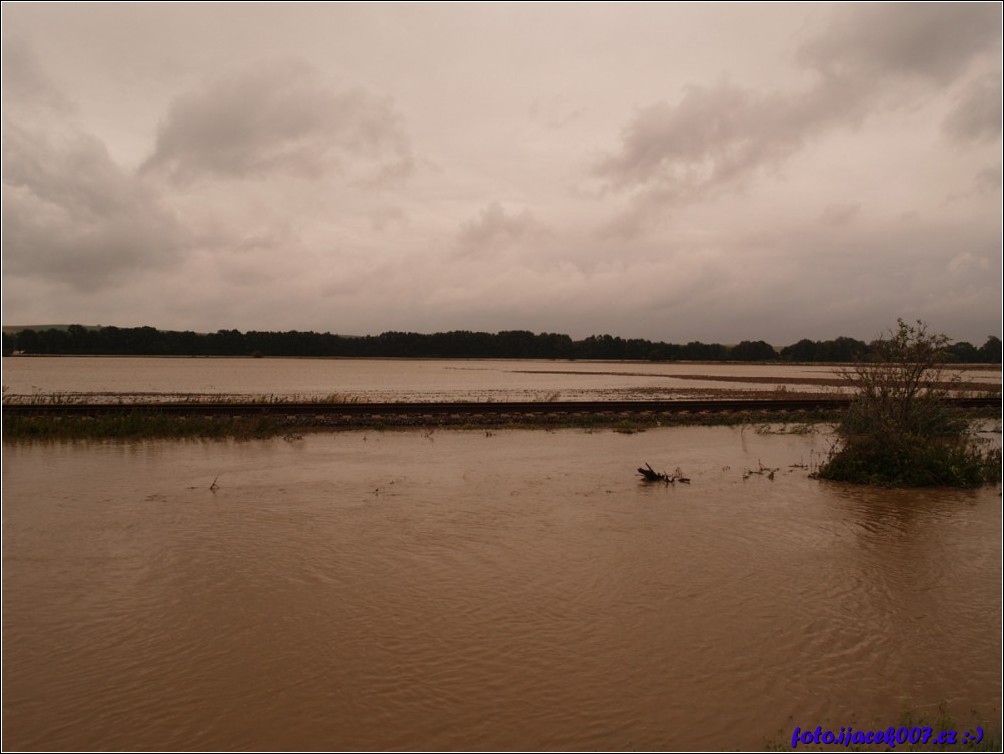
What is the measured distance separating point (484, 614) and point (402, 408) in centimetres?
1862

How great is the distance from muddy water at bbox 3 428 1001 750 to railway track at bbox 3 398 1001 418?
10.2 metres

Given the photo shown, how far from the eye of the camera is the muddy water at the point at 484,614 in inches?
186

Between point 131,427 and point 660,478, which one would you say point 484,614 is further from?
point 131,427

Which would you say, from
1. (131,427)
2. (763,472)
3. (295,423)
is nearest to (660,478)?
(763,472)

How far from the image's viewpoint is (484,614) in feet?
21.4

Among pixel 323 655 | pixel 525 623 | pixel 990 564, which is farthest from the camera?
pixel 990 564

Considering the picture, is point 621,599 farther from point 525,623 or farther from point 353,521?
point 353,521

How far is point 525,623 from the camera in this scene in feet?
20.7

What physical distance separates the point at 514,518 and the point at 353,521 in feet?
8.13

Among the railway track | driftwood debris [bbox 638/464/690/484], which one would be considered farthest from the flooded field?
driftwood debris [bbox 638/464/690/484]

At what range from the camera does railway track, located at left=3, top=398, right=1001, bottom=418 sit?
2214cm

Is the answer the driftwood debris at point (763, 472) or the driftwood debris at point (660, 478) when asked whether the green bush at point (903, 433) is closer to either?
the driftwood debris at point (763, 472)

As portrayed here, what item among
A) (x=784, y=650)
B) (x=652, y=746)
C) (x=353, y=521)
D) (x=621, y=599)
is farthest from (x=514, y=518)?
(x=652, y=746)

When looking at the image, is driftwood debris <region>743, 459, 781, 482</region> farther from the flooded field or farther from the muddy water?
the flooded field
